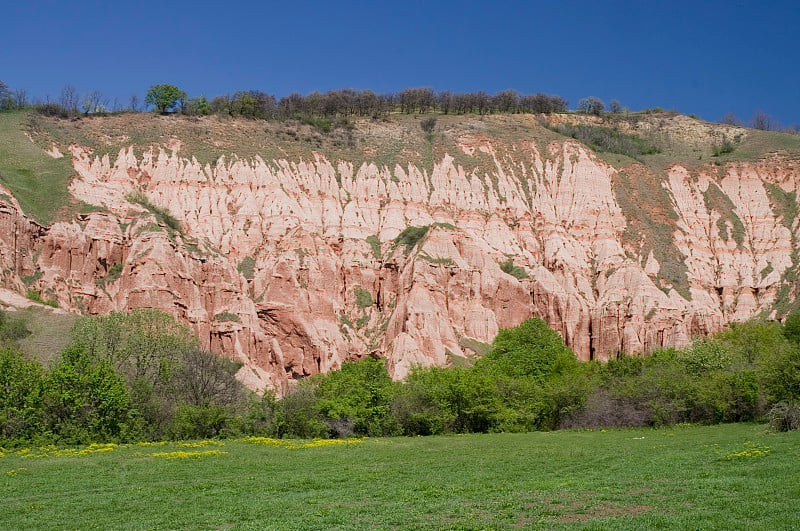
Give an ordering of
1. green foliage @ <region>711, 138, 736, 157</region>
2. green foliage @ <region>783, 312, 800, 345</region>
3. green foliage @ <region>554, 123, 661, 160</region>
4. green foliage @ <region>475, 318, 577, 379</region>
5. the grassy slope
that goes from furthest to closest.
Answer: green foliage @ <region>711, 138, 736, 157</region>
green foliage @ <region>554, 123, 661, 160</region>
green foliage @ <region>783, 312, 800, 345</region>
green foliage @ <region>475, 318, 577, 379</region>
the grassy slope

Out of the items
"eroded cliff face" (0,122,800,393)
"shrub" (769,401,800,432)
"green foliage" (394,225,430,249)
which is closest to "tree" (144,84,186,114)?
"eroded cliff face" (0,122,800,393)

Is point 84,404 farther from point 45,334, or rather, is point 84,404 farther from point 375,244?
point 375,244

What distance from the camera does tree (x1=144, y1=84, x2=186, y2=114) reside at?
362 feet

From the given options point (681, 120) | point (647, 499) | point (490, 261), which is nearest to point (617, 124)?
point (681, 120)

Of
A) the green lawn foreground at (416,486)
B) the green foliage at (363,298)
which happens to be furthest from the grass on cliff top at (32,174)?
the green lawn foreground at (416,486)

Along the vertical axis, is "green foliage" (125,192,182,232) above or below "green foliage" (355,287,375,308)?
above

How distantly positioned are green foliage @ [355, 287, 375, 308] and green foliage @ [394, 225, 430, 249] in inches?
279

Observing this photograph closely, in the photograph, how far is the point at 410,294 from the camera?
83.2 metres

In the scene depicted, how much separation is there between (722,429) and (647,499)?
25132mm

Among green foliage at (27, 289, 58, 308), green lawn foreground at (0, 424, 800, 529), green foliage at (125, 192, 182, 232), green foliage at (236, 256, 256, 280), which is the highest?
green foliage at (125, 192, 182, 232)

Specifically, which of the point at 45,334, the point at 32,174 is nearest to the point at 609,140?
the point at 32,174

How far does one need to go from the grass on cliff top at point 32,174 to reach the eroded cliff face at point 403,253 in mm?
2078

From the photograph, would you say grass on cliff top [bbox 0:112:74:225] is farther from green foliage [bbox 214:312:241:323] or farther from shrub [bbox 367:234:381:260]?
shrub [bbox 367:234:381:260]

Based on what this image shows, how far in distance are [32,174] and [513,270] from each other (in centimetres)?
5093
